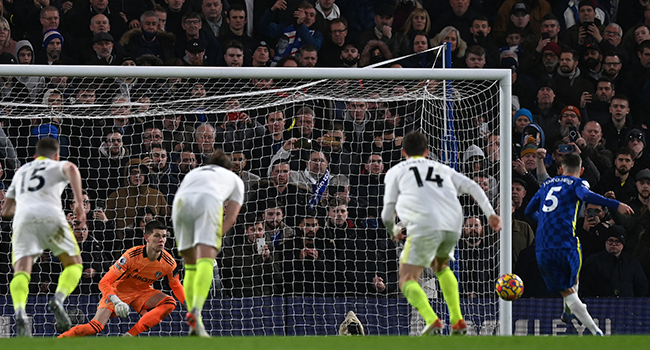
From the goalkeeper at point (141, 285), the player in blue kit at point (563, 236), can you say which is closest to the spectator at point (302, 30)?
the goalkeeper at point (141, 285)

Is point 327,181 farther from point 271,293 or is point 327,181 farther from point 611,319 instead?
point 611,319

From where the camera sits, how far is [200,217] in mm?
7359

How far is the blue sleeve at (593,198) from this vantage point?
882cm

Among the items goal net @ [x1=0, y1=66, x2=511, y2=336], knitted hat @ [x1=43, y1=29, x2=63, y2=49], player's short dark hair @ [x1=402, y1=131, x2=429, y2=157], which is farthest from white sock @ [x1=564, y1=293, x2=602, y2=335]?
knitted hat @ [x1=43, y1=29, x2=63, y2=49]

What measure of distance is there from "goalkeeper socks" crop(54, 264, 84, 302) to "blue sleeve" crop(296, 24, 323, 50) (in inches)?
234

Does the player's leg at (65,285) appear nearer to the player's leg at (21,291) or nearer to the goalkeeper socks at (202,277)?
the player's leg at (21,291)

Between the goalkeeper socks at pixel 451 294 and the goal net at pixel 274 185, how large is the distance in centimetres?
268

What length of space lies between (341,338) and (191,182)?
1648 millimetres

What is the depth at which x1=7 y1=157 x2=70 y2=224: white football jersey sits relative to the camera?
24.8ft

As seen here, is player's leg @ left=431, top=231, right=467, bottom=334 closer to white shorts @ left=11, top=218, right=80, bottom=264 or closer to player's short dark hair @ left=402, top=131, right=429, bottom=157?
player's short dark hair @ left=402, top=131, right=429, bottom=157

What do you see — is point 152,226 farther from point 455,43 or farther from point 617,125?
point 617,125

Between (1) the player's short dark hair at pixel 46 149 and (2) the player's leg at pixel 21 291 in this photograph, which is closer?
(2) the player's leg at pixel 21 291

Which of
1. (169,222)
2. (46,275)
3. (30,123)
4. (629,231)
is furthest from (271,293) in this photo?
(629,231)

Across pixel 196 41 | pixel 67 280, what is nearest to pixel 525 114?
pixel 196 41
